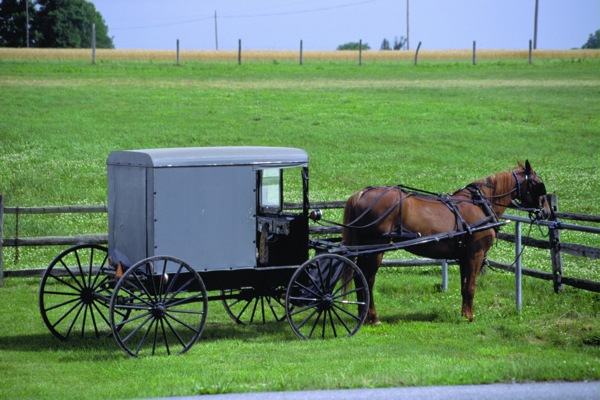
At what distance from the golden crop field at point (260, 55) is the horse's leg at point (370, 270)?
49.6 metres

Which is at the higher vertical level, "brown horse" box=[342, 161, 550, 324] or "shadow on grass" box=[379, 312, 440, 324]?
"brown horse" box=[342, 161, 550, 324]

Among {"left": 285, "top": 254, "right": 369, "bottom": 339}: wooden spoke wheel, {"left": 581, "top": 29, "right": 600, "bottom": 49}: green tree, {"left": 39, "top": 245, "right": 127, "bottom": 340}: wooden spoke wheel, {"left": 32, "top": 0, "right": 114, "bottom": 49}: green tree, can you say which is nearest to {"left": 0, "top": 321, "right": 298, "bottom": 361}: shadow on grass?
{"left": 39, "top": 245, "right": 127, "bottom": 340}: wooden spoke wheel

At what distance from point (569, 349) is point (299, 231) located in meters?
3.83

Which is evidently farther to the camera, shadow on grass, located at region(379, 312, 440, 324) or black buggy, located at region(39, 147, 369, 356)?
shadow on grass, located at region(379, 312, 440, 324)

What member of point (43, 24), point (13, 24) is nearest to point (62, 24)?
point (43, 24)

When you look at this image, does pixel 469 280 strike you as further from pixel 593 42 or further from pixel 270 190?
pixel 593 42

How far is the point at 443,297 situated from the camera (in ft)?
50.9

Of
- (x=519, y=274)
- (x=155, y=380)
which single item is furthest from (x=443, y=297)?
(x=155, y=380)

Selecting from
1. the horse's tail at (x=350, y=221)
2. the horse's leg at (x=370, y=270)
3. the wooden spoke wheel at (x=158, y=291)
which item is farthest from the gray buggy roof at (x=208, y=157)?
the horse's leg at (x=370, y=270)

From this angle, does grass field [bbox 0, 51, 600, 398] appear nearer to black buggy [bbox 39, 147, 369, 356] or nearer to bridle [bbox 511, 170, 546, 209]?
black buggy [bbox 39, 147, 369, 356]

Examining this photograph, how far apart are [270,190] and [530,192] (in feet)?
13.4

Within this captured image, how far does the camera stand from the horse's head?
14.1 m

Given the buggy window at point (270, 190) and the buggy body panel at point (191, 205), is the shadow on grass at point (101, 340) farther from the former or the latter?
the buggy window at point (270, 190)

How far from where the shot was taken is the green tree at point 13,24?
87.1m
